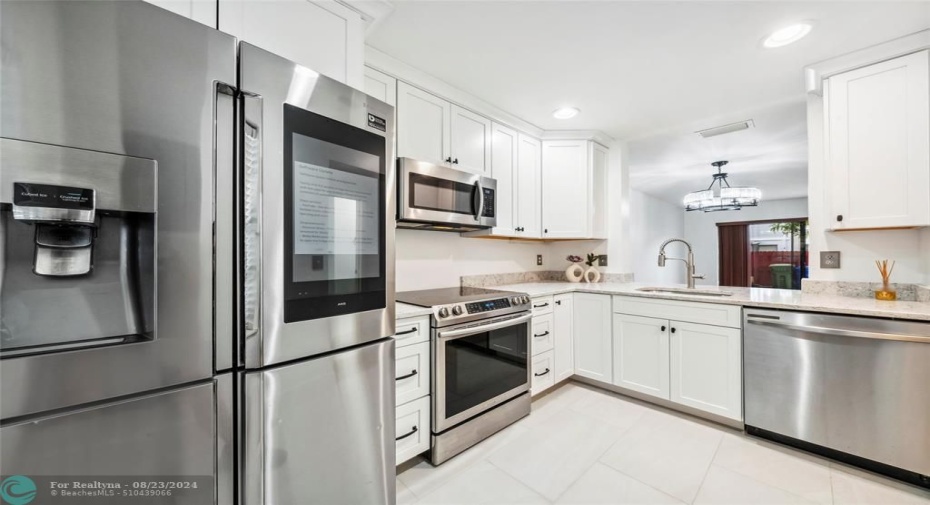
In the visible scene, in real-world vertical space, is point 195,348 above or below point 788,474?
above

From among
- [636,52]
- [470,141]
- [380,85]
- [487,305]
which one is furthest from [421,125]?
[636,52]

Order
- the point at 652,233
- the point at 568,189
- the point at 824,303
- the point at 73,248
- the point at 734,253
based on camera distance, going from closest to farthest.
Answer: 1. the point at 73,248
2. the point at 824,303
3. the point at 568,189
4. the point at 652,233
5. the point at 734,253

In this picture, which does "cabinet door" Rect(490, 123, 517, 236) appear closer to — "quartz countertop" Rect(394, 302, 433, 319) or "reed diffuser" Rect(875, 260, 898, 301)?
"quartz countertop" Rect(394, 302, 433, 319)

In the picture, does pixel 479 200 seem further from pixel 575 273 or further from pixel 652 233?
pixel 652 233

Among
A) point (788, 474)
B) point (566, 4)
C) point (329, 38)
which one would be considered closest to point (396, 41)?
point (329, 38)

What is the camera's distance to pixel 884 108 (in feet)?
6.66

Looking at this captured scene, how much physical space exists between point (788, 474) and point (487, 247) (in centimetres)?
237

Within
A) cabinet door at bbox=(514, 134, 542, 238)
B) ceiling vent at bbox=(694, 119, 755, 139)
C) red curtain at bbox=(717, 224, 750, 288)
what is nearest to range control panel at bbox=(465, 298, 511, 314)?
cabinet door at bbox=(514, 134, 542, 238)

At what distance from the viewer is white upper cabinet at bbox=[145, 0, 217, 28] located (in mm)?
1001

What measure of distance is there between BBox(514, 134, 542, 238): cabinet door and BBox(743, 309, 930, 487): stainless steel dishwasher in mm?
1653

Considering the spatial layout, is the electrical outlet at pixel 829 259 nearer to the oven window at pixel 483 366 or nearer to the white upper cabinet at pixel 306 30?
the oven window at pixel 483 366

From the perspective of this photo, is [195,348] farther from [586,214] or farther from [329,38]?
[586,214]

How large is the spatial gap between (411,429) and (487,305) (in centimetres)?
80

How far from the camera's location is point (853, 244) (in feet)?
7.47
